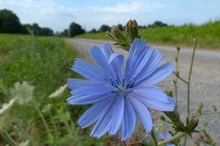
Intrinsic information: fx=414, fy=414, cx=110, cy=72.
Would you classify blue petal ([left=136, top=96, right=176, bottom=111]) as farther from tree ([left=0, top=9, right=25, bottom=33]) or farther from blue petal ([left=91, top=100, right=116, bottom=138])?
tree ([left=0, top=9, right=25, bottom=33])

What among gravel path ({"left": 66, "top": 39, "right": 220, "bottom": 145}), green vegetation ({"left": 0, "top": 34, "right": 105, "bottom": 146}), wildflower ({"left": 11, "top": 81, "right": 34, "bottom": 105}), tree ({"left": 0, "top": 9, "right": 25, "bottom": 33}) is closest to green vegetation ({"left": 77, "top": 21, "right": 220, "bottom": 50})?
gravel path ({"left": 66, "top": 39, "right": 220, "bottom": 145})

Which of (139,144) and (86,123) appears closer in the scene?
(86,123)

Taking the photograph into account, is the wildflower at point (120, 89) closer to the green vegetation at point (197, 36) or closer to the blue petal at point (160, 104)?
the blue petal at point (160, 104)

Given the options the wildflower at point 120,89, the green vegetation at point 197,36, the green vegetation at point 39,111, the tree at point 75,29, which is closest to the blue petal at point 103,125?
the wildflower at point 120,89

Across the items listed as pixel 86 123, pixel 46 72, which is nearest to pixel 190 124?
pixel 86 123

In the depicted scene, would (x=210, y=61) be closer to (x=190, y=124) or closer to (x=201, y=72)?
(x=201, y=72)

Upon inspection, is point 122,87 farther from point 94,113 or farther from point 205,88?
point 205,88

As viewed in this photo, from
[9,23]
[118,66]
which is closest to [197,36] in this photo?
[118,66]
